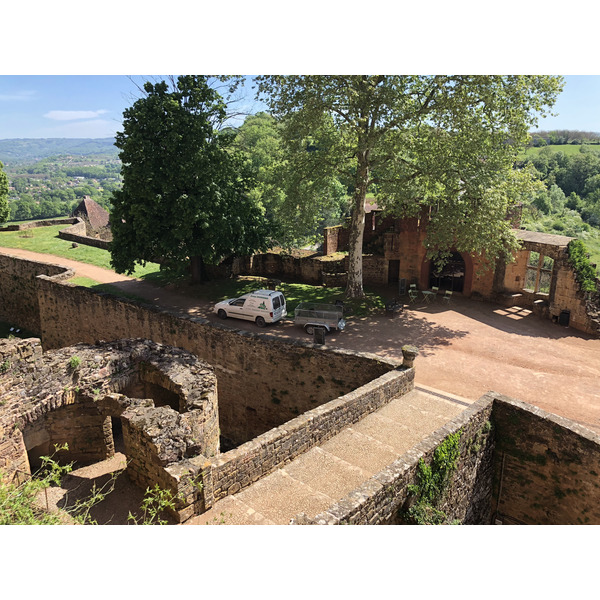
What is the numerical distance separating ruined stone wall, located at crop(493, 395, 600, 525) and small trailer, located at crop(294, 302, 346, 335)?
8322 millimetres

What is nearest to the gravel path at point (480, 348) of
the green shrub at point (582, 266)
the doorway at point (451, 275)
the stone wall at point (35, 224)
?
the doorway at point (451, 275)

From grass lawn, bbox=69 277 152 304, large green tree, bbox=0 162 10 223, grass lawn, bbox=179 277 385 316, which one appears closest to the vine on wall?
grass lawn, bbox=179 277 385 316

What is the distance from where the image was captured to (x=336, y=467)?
355 inches

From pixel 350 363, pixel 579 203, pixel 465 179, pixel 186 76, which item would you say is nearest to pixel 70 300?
pixel 186 76

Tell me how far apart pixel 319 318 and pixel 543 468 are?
978 centimetres

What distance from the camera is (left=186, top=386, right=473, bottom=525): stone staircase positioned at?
25.1 feet

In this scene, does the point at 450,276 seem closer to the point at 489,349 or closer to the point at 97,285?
the point at 489,349

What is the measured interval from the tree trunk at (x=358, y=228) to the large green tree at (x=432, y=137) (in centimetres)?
5

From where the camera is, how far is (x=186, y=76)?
1942cm

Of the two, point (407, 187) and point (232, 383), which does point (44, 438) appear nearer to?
point (232, 383)

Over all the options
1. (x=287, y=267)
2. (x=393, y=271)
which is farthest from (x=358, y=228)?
(x=287, y=267)

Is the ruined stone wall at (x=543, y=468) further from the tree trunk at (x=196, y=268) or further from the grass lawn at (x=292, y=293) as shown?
the tree trunk at (x=196, y=268)

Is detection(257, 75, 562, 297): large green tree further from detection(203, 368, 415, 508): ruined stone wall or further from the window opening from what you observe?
detection(203, 368, 415, 508): ruined stone wall

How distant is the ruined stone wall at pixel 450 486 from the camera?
677 cm
